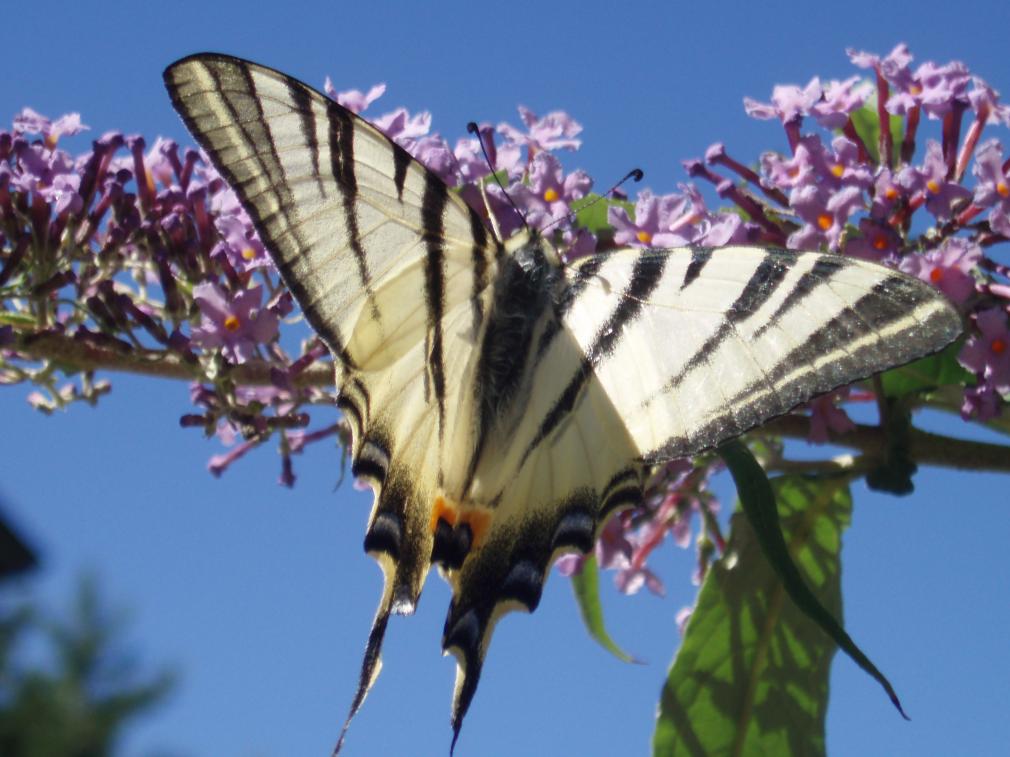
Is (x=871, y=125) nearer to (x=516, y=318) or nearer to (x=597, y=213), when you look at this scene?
(x=597, y=213)

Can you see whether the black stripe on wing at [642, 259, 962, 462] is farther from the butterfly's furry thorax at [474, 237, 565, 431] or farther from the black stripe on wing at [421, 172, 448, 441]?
the black stripe on wing at [421, 172, 448, 441]

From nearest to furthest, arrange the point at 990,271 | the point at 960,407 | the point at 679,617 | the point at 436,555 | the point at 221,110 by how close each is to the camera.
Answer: the point at 221,110
the point at 436,555
the point at 990,271
the point at 960,407
the point at 679,617

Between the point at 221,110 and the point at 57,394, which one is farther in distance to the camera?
the point at 57,394

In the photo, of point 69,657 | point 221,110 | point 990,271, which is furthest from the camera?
point 69,657

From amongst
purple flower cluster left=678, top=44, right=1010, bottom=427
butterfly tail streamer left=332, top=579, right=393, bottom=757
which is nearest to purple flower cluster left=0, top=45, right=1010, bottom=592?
purple flower cluster left=678, top=44, right=1010, bottom=427

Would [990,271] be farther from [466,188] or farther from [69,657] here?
[69,657]

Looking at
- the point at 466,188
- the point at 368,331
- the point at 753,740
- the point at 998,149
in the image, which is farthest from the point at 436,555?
the point at 998,149

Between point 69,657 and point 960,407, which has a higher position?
point 960,407
